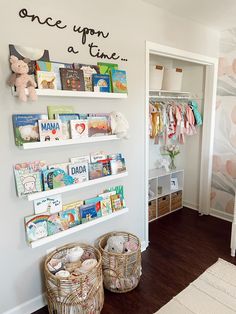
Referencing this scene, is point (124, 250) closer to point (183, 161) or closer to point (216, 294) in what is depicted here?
point (216, 294)

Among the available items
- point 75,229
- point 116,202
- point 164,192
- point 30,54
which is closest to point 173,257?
point 116,202

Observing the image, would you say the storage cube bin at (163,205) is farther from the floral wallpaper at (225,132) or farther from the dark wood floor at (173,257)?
the floral wallpaper at (225,132)

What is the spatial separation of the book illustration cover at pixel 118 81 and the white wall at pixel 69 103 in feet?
0.36

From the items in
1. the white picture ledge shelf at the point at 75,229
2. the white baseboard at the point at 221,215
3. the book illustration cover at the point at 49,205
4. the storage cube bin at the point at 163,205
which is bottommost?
the white baseboard at the point at 221,215

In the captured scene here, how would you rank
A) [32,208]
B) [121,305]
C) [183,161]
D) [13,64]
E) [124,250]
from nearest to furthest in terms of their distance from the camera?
[13,64] < [32,208] < [121,305] < [124,250] < [183,161]

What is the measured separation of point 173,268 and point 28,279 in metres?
1.29

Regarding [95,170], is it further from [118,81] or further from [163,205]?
[163,205]

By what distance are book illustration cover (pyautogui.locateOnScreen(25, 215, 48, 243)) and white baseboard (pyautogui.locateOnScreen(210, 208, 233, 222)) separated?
2443 mm

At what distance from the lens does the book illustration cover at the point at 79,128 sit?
1.74 meters

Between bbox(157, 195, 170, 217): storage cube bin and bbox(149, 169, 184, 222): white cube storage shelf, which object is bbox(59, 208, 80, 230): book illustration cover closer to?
bbox(149, 169, 184, 222): white cube storage shelf

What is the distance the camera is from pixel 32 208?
5.57 feet

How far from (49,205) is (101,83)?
1.00 m

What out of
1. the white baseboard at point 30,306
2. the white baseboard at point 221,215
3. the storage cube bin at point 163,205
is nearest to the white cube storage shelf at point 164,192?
the storage cube bin at point 163,205

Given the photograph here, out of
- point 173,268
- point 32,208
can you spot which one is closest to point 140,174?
point 173,268
